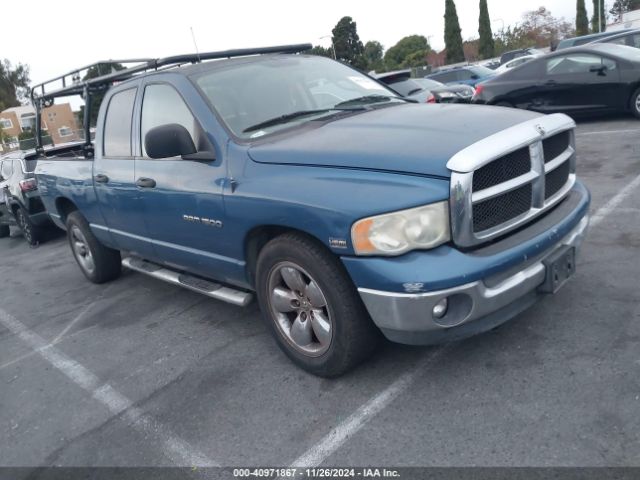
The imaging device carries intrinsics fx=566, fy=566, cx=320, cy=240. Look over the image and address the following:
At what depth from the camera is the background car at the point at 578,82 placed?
910 centimetres

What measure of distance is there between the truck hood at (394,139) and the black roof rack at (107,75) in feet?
4.93

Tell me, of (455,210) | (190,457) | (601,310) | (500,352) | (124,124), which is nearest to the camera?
(455,210)

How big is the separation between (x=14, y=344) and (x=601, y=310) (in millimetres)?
4574

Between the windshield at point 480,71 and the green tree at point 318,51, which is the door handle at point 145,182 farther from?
the windshield at point 480,71

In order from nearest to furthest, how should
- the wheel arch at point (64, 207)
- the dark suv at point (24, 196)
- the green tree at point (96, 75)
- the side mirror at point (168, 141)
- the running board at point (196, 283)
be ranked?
the side mirror at point (168, 141) → the running board at point (196, 283) → the green tree at point (96, 75) → the wheel arch at point (64, 207) → the dark suv at point (24, 196)

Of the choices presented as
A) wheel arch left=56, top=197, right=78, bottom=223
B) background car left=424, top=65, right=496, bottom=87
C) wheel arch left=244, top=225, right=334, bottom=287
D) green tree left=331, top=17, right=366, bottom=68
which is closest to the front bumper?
wheel arch left=244, top=225, right=334, bottom=287

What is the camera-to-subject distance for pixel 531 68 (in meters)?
10.4

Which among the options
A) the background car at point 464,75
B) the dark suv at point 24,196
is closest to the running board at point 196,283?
the dark suv at point 24,196

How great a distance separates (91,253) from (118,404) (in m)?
2.65

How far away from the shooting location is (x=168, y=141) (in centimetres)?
343

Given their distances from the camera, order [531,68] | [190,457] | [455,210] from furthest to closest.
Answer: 1. [531,68]
2. [190,457]
3. [455,210]

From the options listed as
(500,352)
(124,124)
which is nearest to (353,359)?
(500,352)

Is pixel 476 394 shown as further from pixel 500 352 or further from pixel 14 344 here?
pixel 14 344

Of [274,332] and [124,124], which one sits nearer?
[274,332]
